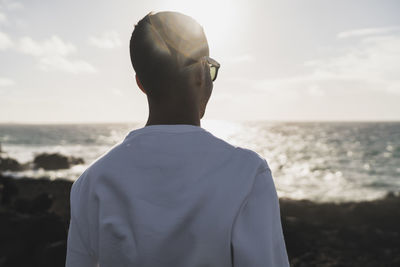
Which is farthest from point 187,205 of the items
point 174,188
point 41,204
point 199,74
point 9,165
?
point 9,165

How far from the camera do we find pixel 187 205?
1004mm

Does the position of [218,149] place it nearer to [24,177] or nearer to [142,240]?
[142,240]

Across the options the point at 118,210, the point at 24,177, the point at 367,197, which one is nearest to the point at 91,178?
the point at 118,210

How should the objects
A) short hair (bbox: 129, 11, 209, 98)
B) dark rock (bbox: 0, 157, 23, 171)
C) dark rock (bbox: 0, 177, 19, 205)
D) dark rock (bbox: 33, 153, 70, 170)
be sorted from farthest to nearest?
dark rock (bbox: 33, 153, 70, 170) → dark rock (bbox: 0, 157, 23, 171) → dark rock (bbox: 0, 177, 19, 205) → short hair (bbox: 129, 11, 209, 98)

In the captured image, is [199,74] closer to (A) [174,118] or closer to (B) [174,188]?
(A) [174,118]

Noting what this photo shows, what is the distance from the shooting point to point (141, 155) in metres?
1.10

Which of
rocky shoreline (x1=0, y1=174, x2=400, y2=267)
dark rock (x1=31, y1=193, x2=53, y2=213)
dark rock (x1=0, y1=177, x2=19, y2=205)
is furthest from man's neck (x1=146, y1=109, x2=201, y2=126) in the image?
dark rock (x1=0, y1=177, x2=19, y2=205)

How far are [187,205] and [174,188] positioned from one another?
0.22 feet

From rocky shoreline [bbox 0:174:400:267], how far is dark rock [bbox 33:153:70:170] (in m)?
11.1

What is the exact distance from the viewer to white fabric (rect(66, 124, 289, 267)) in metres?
1.00

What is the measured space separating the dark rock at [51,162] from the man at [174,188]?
101ft

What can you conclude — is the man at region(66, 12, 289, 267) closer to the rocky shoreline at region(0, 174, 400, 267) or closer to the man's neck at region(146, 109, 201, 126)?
the man's neck at region(146, 109, 201, 126)

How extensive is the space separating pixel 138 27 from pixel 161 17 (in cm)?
10

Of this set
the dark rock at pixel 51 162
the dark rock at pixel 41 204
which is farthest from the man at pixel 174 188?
the dark rock at pixel 51 162
